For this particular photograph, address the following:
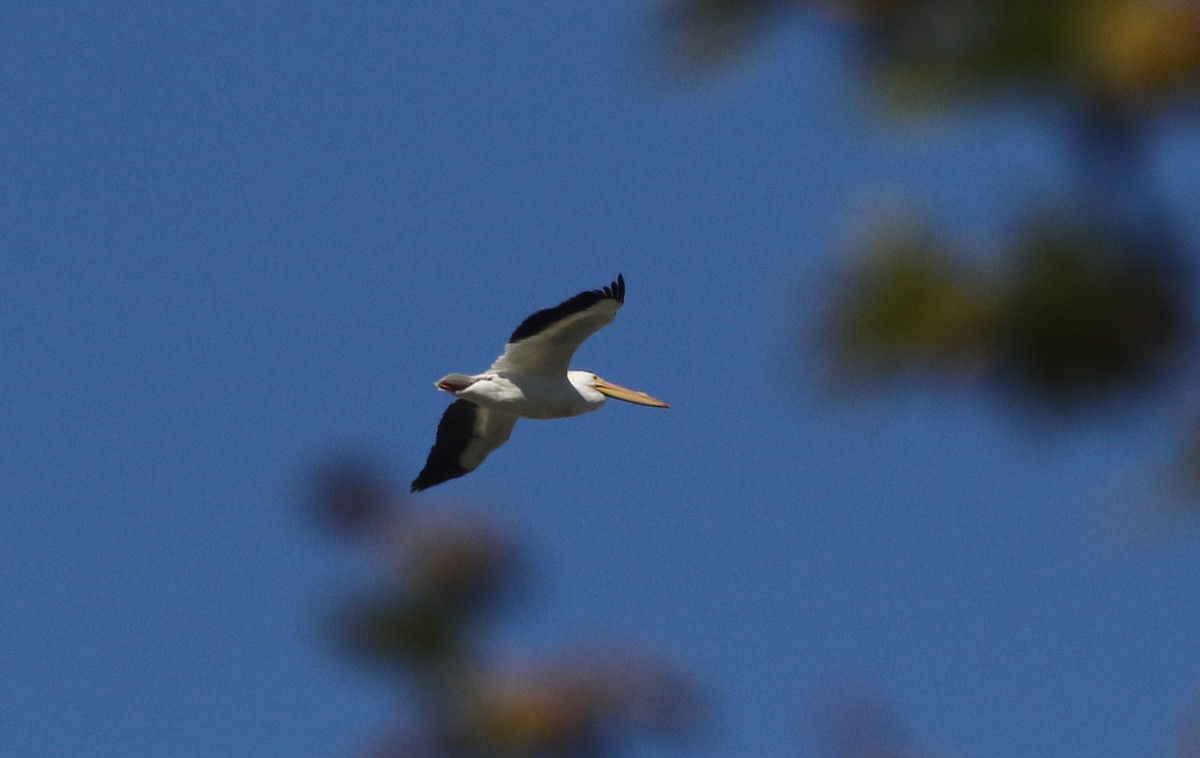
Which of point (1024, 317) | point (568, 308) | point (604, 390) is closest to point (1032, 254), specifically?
point (1024, 317)

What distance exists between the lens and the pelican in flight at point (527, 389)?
626 inches

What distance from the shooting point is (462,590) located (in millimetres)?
2096

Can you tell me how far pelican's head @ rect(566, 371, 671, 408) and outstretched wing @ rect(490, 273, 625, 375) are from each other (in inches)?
20.8

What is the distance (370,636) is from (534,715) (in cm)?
26

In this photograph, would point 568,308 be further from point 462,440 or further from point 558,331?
point 462,440

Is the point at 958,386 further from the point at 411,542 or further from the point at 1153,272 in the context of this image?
the point at 411,542

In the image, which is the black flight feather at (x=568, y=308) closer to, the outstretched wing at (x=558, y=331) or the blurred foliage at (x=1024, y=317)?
the outstretched wing at (x=558, y=331)

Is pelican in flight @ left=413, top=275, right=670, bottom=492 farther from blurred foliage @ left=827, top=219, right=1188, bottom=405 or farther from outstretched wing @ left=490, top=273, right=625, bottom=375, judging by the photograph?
blurred foliage @ left=827, top=219, right=1188, bottom=405

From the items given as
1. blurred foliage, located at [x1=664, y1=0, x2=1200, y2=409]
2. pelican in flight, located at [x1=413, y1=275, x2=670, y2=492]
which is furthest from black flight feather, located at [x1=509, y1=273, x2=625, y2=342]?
blurred foliage, located at [x1=664, y1=0, x2=1200, y2=409]

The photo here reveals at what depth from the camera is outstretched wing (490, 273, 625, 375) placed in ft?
51.8

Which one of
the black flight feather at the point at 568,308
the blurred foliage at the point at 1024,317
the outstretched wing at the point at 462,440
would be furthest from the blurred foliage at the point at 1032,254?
the outstretched wing at the point at 462,440

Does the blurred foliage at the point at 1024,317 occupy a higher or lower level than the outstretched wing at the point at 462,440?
lower

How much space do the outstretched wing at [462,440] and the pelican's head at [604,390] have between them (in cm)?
92

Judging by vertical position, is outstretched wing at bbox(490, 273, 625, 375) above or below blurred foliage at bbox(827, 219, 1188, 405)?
above
